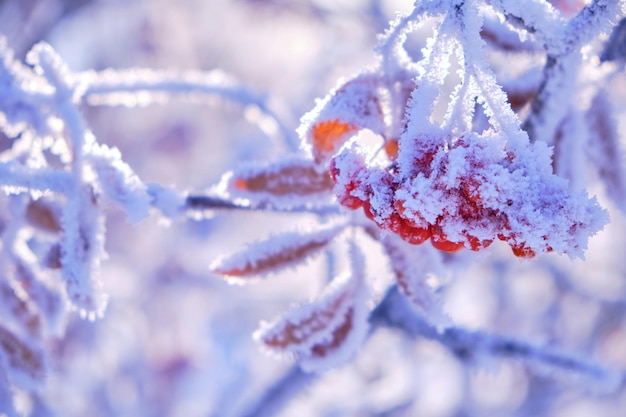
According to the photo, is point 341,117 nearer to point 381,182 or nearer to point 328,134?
point 328,134

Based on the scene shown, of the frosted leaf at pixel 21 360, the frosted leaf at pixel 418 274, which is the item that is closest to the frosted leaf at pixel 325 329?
the frosted leaf at pixel 418 274

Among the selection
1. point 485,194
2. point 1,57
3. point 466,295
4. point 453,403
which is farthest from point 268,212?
point 466,295

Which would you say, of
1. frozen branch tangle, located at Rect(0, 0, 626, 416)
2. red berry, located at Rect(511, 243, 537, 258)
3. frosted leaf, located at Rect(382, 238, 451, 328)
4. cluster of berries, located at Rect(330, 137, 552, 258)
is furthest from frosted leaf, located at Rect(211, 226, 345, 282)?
red berry, located at Rect(511, 243, 537, 258)

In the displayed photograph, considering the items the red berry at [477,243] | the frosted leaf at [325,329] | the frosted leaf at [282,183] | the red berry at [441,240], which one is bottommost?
the red berry at [477,243]

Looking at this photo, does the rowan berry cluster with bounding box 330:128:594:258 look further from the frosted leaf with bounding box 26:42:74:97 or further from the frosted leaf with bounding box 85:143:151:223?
the frosted leaf with bounding box 26:42:74:97

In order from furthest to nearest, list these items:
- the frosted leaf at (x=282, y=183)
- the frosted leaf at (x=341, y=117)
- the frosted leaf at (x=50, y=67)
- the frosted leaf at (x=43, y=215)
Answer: the frosted leaf at (x=43, y=215) → the frosted leaf at (x=50, y=67) → the frosted leaf at (x=282, y=183) → the frosted leaf at (x=341, y=117)

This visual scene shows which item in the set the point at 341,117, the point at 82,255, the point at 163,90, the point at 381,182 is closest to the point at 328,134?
the point at 341,117

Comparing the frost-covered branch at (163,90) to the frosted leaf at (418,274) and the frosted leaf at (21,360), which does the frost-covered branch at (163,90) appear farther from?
the frosted leaf at (418,274)

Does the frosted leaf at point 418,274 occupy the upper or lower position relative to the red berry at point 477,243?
upper

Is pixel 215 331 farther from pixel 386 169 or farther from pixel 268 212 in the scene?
pixel 386 169
